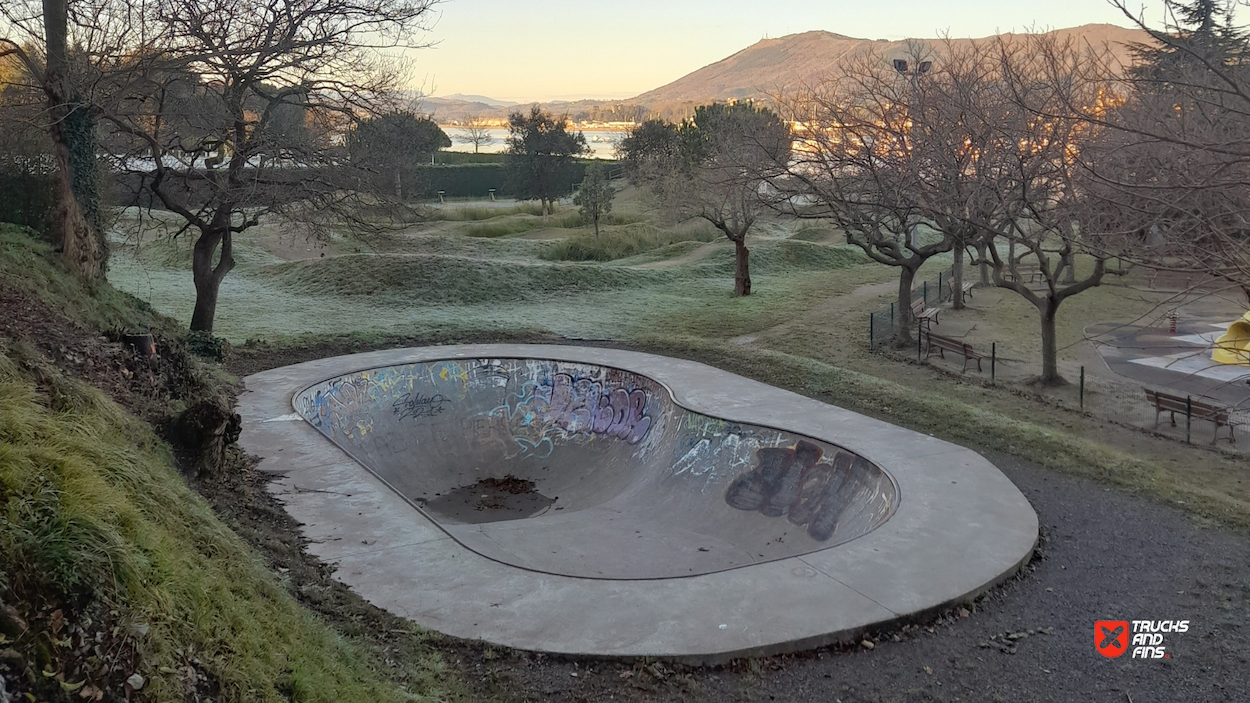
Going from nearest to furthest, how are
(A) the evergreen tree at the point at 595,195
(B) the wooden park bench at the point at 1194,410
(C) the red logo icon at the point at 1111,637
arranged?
(C) the red logo icon at the point at 1111,637
(B) the wooden park bench at the point at 1194,410
(A) the evergreen tree at the point at 595,195

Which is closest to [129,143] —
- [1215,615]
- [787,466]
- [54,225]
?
[54,225]

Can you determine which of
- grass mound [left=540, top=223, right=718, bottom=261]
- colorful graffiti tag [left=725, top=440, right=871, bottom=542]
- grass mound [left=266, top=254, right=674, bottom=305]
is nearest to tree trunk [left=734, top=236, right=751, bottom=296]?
grass mound [left=266, top=254, right=674, bottom=305]

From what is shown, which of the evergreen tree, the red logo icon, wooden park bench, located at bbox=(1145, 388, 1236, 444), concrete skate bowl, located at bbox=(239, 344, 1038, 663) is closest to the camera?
the red logo icon

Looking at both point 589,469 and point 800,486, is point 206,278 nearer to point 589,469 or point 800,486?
point 589,469

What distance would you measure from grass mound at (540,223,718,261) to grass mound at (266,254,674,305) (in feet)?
20.9

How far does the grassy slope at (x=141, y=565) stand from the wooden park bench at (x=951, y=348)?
17807mm

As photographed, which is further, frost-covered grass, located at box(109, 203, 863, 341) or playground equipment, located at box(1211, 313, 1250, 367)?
frost-covered grass, located at box(109, 203, 863, 341)

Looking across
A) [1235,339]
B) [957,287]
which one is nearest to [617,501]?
[1235,339]

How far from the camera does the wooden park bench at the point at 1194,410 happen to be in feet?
51.3

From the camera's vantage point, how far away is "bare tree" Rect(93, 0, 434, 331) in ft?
51.5

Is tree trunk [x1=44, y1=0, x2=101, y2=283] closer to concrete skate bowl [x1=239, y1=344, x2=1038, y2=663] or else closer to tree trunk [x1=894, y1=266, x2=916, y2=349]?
concrete skate bowl [x1=239, y1=344, x2=1038, y2=663]

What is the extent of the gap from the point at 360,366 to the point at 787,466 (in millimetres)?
9839

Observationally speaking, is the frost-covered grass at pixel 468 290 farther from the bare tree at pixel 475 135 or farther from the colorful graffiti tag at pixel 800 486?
the bare tree at pixel 475 135

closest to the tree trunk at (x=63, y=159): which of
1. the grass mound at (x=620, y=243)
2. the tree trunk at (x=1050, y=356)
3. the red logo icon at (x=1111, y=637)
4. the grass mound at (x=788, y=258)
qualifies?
the red logo icon at (x=1111, y=637)
